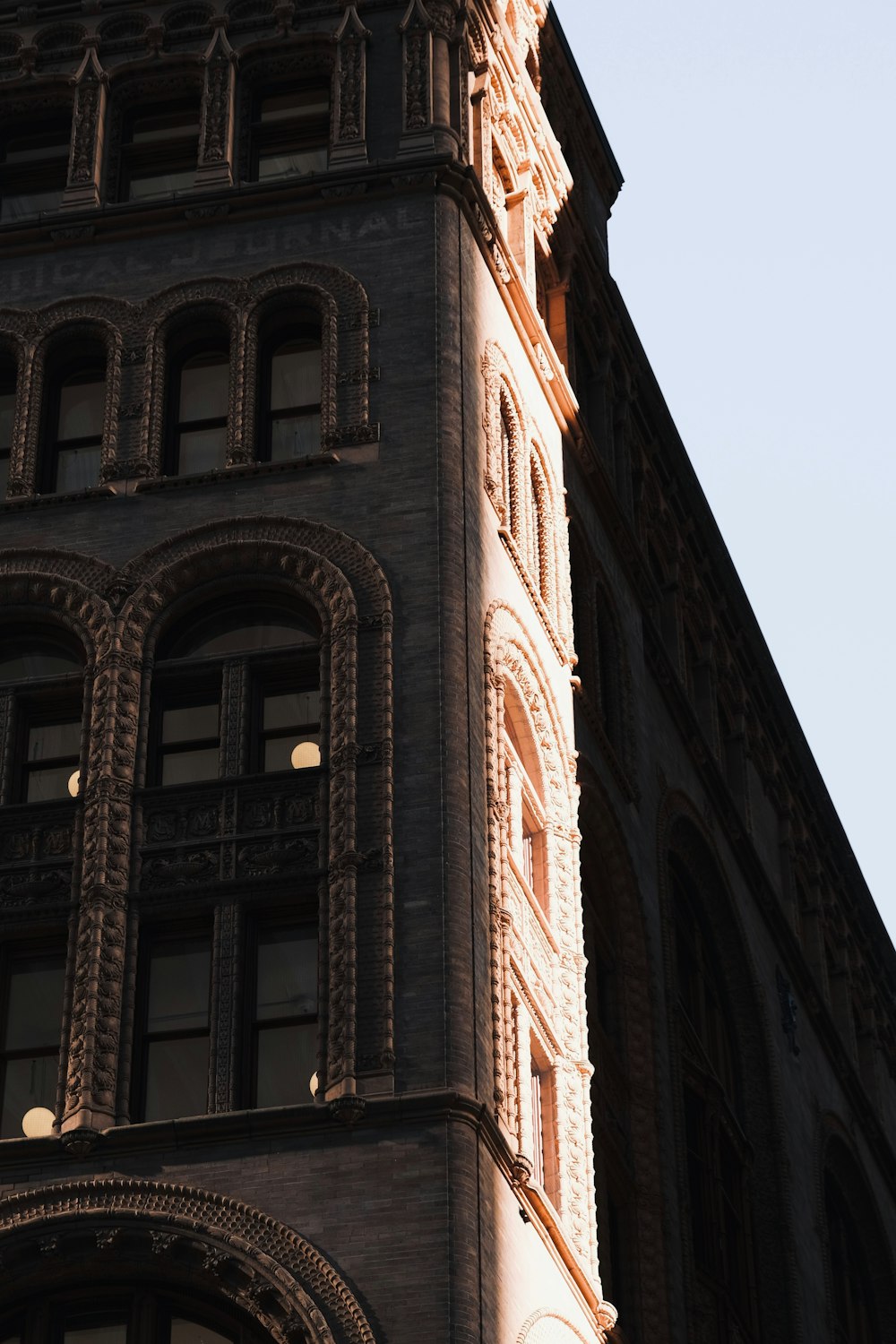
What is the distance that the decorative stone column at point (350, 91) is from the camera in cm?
4684

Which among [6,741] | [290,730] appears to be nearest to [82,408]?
[6,741]

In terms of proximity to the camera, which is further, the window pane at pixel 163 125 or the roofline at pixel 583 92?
the roofline at pixel 583 92

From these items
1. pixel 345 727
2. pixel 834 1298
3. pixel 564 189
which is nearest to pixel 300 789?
pixel 345 727

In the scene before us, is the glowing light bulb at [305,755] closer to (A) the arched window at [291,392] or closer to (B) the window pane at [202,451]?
(A) the arched window at [291,392]

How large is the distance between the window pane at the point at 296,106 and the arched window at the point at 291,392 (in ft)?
17.4

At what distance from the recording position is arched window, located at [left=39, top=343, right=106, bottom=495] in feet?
143

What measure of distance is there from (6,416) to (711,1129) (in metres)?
17.0

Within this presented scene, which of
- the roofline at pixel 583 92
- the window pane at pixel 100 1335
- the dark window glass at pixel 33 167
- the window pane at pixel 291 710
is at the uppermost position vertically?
the roofline at pixel 583 92

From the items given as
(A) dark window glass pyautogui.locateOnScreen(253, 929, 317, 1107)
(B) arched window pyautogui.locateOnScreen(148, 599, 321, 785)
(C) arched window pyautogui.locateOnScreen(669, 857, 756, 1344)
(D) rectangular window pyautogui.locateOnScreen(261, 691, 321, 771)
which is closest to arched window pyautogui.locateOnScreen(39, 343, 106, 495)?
(B) arched window pyautogui.locateOnScreen(148, 599, 321, 785)

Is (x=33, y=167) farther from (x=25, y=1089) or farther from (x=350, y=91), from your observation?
(x=25, y=1089)

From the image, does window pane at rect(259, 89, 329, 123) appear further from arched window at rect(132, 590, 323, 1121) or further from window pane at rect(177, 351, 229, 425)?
arched window at rect(132, 590, 323, 1121)

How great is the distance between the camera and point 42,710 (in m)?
40.5

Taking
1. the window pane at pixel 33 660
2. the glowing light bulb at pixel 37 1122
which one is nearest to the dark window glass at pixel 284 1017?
the glowing light bulb at pixel 37 1122

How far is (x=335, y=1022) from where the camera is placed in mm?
35250
